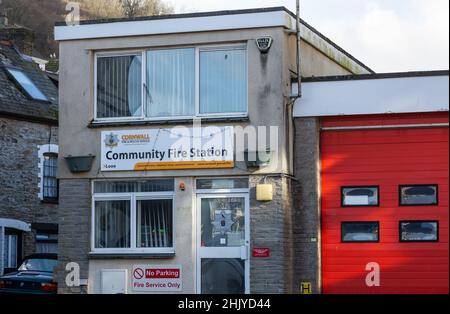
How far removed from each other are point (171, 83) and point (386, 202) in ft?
16.0

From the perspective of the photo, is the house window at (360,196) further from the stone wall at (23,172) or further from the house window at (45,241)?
the house window at (45,241)

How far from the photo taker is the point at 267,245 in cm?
1956

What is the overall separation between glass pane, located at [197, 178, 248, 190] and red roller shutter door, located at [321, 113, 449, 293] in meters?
1.60

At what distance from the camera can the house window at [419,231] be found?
19.3 m

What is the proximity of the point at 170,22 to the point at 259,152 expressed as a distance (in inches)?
126


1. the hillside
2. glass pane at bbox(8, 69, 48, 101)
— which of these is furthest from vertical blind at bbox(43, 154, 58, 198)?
the hillside

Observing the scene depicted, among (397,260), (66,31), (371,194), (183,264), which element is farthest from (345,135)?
(66,31)

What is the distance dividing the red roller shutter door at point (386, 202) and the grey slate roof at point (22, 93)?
42.0 feet

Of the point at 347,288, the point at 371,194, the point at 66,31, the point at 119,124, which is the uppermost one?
the point at 66,31

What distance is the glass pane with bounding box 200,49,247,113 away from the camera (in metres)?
20.2

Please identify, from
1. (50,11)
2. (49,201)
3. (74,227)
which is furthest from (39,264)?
(50,11)

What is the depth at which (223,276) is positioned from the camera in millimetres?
19938

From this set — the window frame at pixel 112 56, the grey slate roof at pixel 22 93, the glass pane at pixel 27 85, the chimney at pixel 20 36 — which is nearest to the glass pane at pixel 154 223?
the window frame at pixel 112 56

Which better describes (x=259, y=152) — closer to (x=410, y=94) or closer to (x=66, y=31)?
(x=410, y=94)
